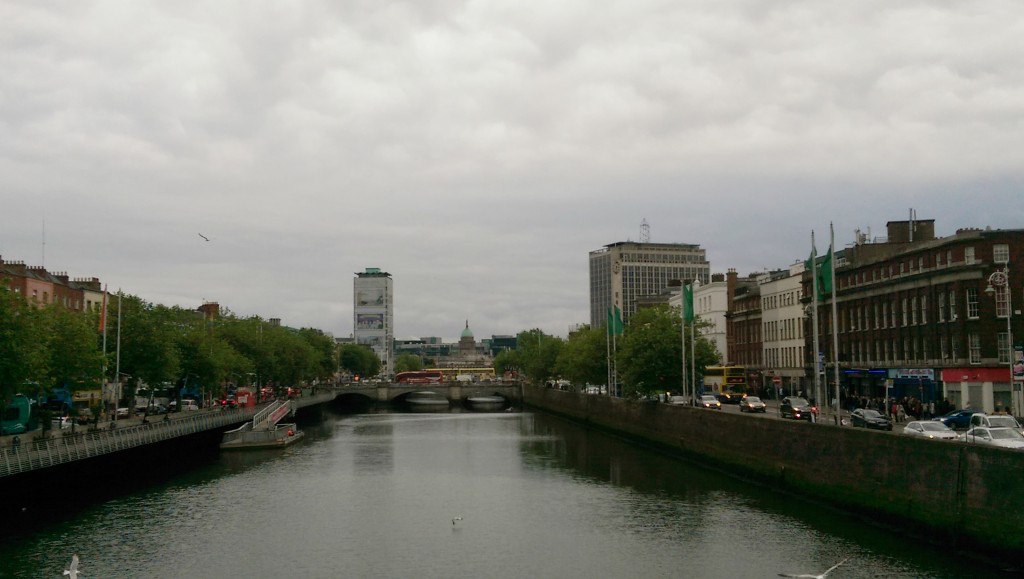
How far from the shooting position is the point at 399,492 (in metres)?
58.0

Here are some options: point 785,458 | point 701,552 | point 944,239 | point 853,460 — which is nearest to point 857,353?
point 944,239

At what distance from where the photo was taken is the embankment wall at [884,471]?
33.0 meters

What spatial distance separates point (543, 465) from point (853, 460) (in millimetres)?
30749

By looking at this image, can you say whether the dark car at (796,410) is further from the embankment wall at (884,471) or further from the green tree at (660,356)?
the green tree at (660,356)

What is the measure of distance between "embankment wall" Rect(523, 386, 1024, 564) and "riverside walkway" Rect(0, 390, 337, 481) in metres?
39.0

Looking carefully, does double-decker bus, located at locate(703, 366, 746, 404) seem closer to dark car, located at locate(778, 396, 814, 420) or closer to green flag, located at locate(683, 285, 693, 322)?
dark car, located at locate(778, 396, 814, 420)

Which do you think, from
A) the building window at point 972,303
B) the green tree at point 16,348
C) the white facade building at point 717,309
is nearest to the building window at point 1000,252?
the building window at point 972,303

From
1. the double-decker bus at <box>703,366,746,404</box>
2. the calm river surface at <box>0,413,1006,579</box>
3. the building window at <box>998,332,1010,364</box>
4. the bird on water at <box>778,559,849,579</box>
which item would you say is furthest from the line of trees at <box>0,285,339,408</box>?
the building window at <box>998,332,1010,364</box>

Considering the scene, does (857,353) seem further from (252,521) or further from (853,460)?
(252,521)

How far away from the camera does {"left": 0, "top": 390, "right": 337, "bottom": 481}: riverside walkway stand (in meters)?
46.1

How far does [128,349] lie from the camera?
77688mm

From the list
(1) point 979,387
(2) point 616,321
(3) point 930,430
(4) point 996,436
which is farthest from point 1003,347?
(2) point 616,321

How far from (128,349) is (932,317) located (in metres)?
67.0

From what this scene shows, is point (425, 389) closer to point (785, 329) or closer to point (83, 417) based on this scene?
point (785, 329)
